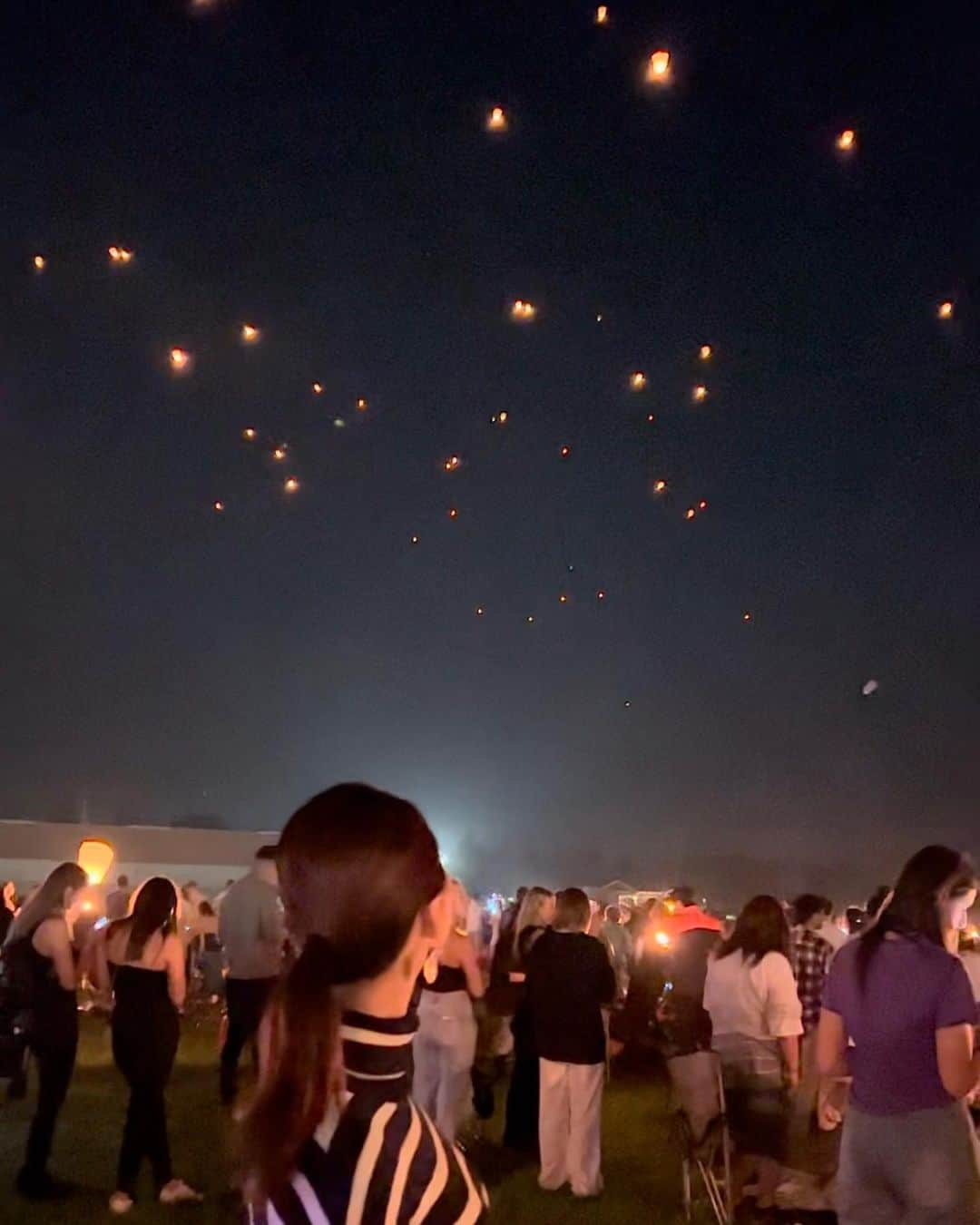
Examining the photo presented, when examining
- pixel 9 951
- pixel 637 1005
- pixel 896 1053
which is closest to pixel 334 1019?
pixel 896 1053

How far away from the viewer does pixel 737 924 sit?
19.7 ft

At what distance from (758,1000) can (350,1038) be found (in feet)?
15.5

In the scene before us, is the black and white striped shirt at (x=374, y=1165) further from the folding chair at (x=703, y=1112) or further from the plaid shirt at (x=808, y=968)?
the plaid shirt at (x=808, y=968)

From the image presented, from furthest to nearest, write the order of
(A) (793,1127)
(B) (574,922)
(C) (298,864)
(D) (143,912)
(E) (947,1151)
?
(A) (793,1127) < (B) (574,922) < (D) (143,912) < (E) (947,1151) < (C) (298,864)

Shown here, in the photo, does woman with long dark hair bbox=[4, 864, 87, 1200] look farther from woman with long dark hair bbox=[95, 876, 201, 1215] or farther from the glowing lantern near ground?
the glowing lantern near ground

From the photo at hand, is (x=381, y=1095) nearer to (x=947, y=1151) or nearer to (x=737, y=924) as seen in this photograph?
(x=947, y=1151)

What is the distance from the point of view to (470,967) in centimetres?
638

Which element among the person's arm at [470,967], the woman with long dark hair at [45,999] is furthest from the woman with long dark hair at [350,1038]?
the woman with long dark hair at [45,999]

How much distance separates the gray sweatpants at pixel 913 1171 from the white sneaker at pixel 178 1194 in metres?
3.77

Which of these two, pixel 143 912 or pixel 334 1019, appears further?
pixel 143 912

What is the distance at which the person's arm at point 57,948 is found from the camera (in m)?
6.00

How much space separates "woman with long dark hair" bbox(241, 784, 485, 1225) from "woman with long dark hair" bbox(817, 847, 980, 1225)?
6.92ft

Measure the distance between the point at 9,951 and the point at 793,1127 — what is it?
4.47 m

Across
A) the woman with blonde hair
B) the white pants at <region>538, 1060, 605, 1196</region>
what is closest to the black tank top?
the woman with blonde hair
